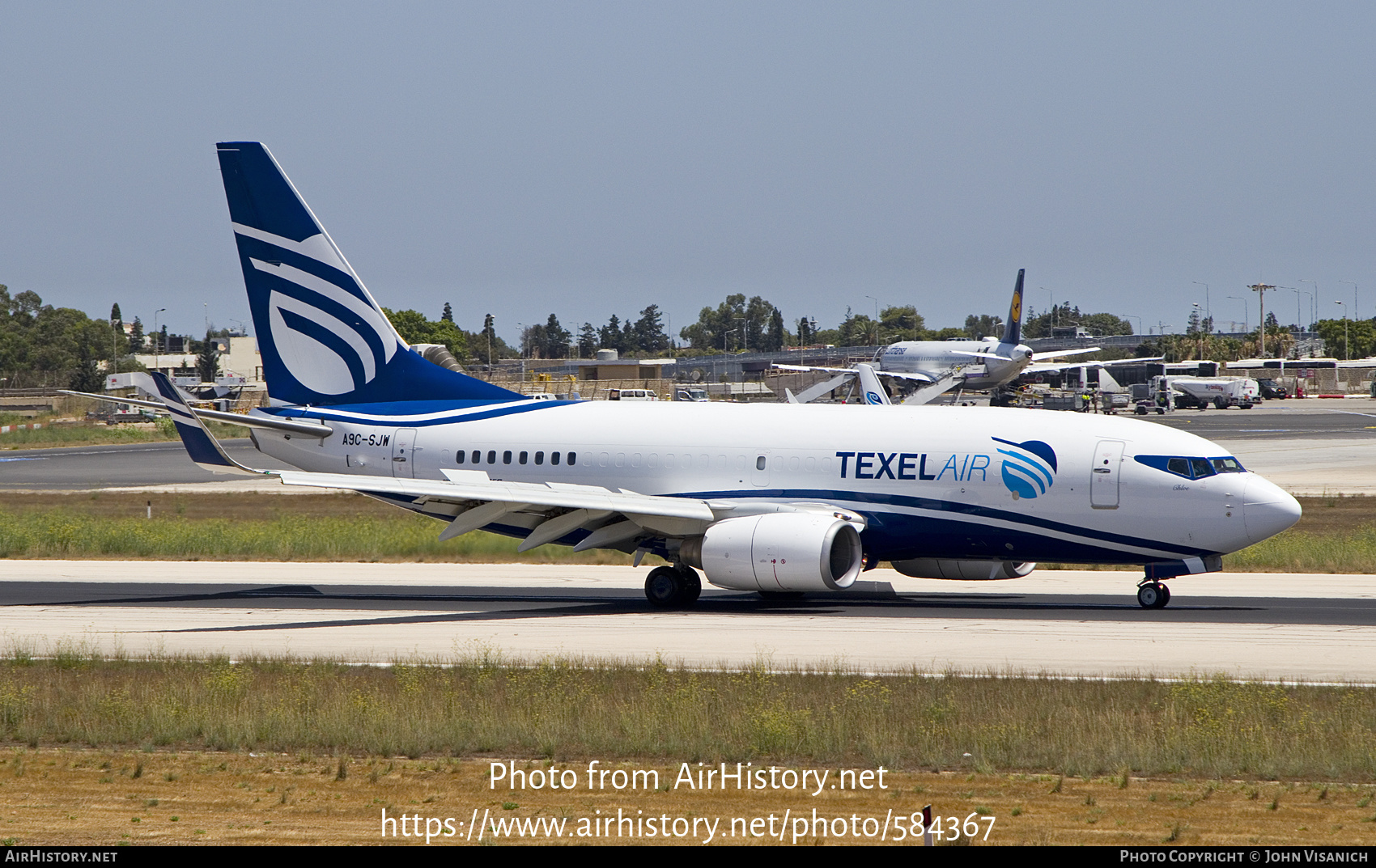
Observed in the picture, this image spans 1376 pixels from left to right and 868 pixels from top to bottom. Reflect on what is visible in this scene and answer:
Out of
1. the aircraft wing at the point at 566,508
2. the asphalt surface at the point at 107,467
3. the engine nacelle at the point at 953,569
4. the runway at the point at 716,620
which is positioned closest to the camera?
the runway at the point at 716,620

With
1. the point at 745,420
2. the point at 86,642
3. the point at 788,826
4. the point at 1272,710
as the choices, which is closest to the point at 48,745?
the point at 86,642

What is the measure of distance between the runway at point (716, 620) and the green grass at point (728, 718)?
1934mm

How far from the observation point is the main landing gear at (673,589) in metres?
30.5

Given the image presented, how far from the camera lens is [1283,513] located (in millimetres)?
27297

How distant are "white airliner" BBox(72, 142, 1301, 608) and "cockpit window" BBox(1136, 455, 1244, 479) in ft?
0.12

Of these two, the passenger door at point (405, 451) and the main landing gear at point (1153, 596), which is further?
the passenger door at point (405, 451)

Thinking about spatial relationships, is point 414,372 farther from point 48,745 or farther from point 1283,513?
point 1283,513

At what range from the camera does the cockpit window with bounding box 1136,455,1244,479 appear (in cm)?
2792

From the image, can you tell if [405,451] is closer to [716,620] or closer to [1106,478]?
[716,620]

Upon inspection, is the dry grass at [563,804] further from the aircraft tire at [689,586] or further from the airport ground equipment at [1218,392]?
the airport ground equipment at [1218,392]

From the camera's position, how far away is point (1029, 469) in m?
28.7

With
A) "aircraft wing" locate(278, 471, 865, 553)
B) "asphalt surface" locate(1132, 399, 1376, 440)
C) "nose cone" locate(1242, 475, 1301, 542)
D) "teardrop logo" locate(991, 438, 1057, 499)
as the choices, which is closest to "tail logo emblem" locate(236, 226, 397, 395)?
"aircraft wing" locate(278, 471, 865, 553)

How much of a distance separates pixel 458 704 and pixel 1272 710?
10594mm

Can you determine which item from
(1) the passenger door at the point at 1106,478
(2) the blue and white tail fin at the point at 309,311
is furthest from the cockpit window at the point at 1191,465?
(2) the blue and white tail fin at the point at 309,311
